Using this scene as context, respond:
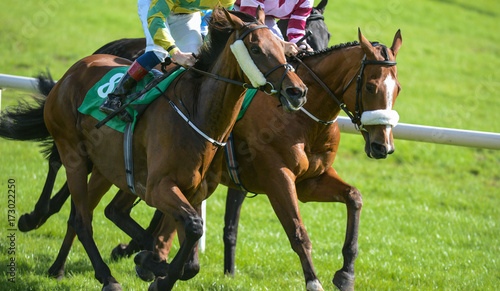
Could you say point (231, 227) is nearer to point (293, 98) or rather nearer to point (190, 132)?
point (190, 132)


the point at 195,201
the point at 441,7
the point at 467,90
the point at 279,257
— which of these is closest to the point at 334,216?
the point at 279,257

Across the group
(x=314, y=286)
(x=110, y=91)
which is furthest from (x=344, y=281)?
(x=110, y=91)

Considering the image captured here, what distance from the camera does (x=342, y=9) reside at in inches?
813

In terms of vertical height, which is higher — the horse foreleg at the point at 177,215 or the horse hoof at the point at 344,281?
the horse foreleg at the point at 177,215

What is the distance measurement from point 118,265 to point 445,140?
3151 millimetres

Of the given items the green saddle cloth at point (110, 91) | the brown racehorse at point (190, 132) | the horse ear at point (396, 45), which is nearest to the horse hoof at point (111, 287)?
the brown racehorse at point (190, 132)

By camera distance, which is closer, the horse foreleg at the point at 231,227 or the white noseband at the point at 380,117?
the white noseband at the point at 380,117

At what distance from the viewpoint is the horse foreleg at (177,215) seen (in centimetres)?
372

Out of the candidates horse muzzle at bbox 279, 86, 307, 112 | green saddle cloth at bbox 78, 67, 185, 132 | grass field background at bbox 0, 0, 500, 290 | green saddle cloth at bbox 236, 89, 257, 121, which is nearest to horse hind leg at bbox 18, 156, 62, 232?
grass field background at bbox 0, 0, 500, 290

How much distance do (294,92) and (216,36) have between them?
78 centimetres

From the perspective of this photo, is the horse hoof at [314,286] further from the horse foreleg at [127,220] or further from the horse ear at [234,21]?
the horse ear at [234,21]

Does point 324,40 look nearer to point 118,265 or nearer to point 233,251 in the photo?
point 233,251

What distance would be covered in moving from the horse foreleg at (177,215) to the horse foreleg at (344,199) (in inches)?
42.9

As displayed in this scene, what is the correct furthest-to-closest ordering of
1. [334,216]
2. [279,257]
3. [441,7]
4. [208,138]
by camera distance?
[441,7] → [334,216] → [279,257] → [208,138]
